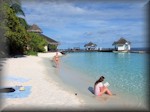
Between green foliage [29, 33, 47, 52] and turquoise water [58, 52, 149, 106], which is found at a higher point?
green foliage [29, 33, 47, 52]

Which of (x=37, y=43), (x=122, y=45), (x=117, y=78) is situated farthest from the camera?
(x=122, y=45)

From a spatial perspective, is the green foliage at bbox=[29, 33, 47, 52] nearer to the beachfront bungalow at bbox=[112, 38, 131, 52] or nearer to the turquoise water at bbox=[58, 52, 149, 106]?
the turquoise water at bbox=[58, 52, 149, 106]

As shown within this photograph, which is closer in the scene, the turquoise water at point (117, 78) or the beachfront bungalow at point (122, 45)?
the turquoise water at point (117, 78)

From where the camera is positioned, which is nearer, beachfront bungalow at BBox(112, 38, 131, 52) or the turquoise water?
the turquoise water

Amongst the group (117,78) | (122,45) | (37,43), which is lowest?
(117,78)

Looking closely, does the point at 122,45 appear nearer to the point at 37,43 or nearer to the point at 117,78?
the point at 37,43

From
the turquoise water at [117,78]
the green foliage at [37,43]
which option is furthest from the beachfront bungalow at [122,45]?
the turquoise water at [117,78]

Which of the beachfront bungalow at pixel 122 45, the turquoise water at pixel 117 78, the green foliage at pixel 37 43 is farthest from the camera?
the beachfront bungalow at pixel 122 45

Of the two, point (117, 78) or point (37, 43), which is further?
point (37, 43)

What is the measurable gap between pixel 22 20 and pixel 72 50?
47.7m

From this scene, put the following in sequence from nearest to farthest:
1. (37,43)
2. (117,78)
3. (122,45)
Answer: (117,78) < (37,43) < (122,45)

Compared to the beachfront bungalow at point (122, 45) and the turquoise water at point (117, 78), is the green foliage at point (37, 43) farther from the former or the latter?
the beachfront bungalow at point (122, 45)

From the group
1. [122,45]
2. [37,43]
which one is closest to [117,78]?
[37,43]

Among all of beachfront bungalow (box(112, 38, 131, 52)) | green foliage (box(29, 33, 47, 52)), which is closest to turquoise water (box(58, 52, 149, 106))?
green foliage (box(29, 33, 47, 52))
